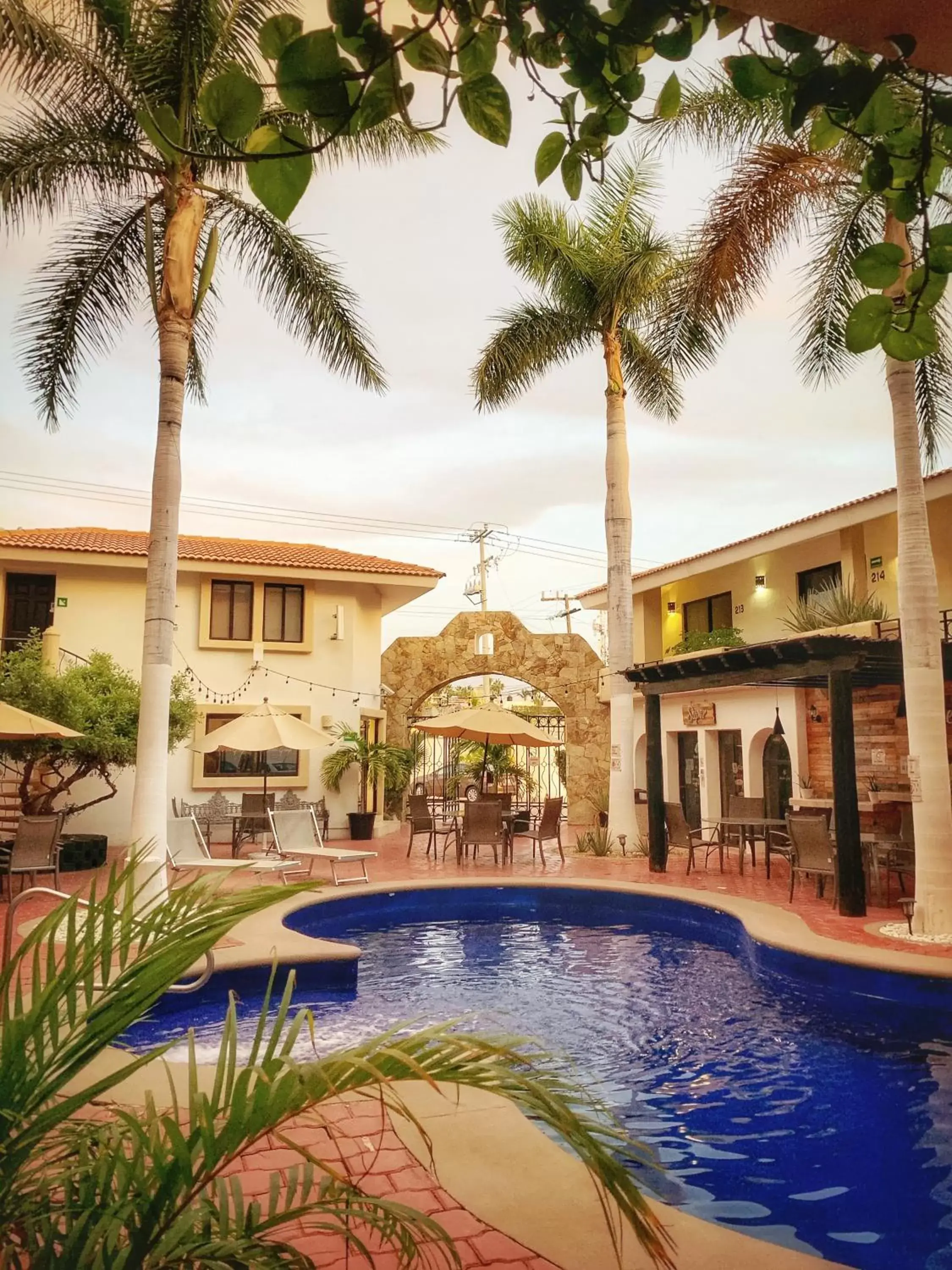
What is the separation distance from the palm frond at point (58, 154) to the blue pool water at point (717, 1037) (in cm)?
807

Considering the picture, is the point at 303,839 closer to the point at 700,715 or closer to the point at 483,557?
the point at 700,715

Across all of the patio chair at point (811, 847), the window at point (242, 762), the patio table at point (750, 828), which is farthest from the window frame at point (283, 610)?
the patio chair at point (811, 847)

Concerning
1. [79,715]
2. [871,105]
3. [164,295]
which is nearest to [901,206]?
[871,105]

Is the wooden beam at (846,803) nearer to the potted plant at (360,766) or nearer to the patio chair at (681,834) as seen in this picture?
the patio chair at (681,834)

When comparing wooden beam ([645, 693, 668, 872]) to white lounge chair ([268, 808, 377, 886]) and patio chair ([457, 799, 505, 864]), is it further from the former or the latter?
white lounge chair ([268, 808, 377, 886])

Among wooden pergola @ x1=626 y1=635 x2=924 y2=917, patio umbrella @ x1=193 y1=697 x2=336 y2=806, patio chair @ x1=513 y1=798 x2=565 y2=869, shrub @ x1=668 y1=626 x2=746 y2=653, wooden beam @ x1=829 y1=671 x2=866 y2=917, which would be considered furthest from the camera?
shrub @ x1=668 y1=626 x2=746 y2=653

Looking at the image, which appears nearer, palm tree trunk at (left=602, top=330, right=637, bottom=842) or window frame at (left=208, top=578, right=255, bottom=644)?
palm tree trunk at (left=602, top=330, right=637, bottom=842)

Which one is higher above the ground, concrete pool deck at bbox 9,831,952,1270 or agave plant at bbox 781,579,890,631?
agave plant at bbox 781,579,890,631

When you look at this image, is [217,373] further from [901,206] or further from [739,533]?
[739,533]

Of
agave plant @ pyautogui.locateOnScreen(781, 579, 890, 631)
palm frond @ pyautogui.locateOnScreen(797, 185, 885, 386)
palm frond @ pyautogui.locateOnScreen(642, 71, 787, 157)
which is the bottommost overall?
agave plant @ pyautogui.locateOnScreen(781, 579, 890, 631)

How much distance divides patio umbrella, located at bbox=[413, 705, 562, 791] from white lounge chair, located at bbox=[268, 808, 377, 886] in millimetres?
3149

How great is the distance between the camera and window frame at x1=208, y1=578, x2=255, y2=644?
60.4ft

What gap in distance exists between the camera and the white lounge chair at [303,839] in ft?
39.5

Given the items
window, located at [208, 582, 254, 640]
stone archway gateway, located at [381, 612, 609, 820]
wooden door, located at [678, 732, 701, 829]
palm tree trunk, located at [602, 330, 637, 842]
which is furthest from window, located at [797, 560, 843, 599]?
window, located at [208, 582, 254, 640]
